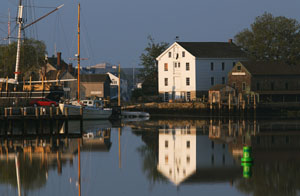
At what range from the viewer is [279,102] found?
316 ft

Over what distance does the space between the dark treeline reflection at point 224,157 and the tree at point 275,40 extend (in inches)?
2143

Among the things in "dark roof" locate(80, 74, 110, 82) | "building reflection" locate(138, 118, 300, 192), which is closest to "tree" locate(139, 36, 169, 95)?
"dark roof" locate(80, 74, 110, 82)

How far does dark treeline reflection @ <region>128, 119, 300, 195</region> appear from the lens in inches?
1289

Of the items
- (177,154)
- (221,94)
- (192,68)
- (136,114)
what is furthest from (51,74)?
(177,154)

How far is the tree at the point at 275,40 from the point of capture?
384 feet

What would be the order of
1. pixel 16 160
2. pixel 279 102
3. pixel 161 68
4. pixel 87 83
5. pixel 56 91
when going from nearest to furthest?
pixel 16 160 → pixel 56 91 → pixel 279 102 → pixel 161 68 → pixel 87 83

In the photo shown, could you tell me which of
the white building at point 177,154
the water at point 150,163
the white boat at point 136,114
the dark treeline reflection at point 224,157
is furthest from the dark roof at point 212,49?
the water at point 150,163

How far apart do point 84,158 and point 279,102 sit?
5906cm

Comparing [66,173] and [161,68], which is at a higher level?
[161,68]

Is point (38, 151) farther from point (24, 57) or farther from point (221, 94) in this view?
point (24, 57)

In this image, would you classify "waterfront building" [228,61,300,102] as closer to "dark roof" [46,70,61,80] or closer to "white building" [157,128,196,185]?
"dark roof" [46,70,61,80]

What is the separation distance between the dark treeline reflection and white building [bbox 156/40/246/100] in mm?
40177

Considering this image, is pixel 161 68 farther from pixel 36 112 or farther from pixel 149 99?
pixel 36 112

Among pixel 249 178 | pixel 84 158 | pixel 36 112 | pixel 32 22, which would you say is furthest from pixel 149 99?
pixel 249 178
